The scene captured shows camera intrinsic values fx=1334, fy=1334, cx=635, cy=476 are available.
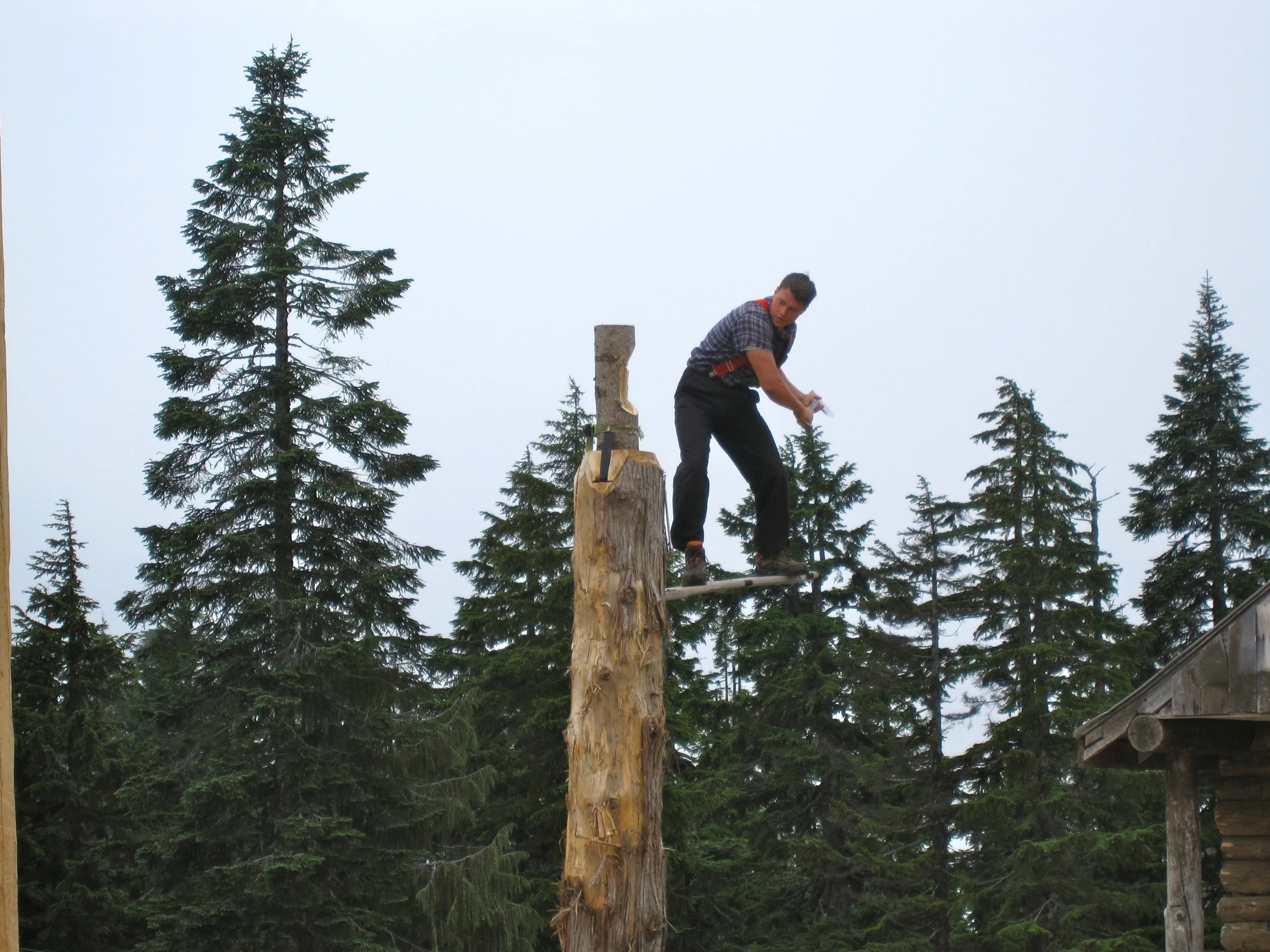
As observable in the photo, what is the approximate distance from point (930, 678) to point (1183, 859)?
18.4 meters

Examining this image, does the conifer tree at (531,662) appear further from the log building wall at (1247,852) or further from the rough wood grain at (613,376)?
the rough wood grain at (613,376)

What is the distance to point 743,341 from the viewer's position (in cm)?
615

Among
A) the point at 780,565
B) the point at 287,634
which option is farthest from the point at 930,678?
the point at 780,565

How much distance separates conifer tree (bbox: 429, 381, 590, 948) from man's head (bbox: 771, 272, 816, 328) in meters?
15.2

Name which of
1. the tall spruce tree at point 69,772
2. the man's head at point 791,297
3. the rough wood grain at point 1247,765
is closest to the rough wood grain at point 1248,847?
the rough wood grain at point 1247,765

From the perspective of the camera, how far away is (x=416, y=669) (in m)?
21.6

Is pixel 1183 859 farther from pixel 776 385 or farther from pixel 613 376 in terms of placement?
pixel 613 376

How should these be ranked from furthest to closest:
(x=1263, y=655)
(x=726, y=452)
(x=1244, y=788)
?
(x=1244, y=788), (x=1263, y=655), (x=726, y=452)

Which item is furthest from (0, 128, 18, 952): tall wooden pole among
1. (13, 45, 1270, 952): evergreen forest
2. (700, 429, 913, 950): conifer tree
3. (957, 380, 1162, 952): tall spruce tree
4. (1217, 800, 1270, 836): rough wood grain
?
(700, 429, 913, 950): conifer tree

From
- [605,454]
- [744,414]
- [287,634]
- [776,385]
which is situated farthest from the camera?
[287,634]

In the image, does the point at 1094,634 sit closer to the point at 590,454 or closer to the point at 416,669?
the point at 416,669

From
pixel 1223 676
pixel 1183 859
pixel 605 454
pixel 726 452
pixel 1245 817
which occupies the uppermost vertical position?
pixel 726 452

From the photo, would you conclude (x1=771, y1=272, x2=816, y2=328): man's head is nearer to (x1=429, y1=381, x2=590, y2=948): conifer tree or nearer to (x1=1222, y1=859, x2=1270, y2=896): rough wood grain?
(x1=1222, y1=859, x2=1270, y2=896): rough wood grain

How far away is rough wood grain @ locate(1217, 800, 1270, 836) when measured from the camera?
10031mm
